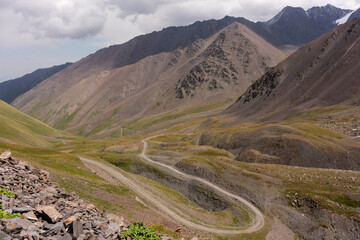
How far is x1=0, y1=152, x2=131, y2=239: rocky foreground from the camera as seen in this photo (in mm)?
11564

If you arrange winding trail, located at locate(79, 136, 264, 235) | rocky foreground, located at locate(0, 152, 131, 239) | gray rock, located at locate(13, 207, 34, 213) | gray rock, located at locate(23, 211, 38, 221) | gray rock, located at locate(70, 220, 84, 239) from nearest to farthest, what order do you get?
rocky foreground, located at locate(0, 152, 131, 239) < gray rock, located at locate(70, 220, 84, 239) < gray rock, located at locate(23, 211, 38, 221) < gray rock, located at locate(13, 207, 34, 213) < winding trail, located at locate(79, 136, 264, 235)

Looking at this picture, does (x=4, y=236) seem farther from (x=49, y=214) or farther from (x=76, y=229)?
(x=49, y=214)

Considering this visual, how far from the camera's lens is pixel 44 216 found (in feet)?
45.4

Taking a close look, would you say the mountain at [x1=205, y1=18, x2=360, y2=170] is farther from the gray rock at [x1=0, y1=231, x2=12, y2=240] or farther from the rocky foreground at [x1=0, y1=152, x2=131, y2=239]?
the gray rock at [x1=0, y1=231, x2=12, y2=240]

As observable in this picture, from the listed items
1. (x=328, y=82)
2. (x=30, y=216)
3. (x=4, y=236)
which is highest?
(x=4, y=236)

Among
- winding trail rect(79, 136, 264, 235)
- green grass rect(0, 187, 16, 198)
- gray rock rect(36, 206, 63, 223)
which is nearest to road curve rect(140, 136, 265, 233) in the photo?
winding trail rect(79, 136, 264, 235)

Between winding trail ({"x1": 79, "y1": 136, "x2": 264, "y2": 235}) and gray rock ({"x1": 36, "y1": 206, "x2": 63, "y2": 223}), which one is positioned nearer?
gray rock ({"x1": 36, "y1": 206, "x2": 63, "y2": 223})

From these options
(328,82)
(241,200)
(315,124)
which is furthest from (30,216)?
(328,82)

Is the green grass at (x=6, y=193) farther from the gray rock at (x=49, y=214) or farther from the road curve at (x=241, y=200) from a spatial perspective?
the road curve at (x=241, y=200)

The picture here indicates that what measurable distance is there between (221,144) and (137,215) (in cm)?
8581

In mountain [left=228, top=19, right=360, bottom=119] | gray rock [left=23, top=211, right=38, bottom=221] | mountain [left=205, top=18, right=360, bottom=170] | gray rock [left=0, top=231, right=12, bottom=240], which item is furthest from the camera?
mountain [left=228, top=19, right=360, bottom=119]

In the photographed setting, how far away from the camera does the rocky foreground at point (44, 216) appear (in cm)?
1156

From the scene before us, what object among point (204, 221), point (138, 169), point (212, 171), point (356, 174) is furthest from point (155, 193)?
point (356, 174)

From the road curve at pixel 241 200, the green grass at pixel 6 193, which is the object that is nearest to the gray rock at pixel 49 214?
the green grass at pixel 6 193
